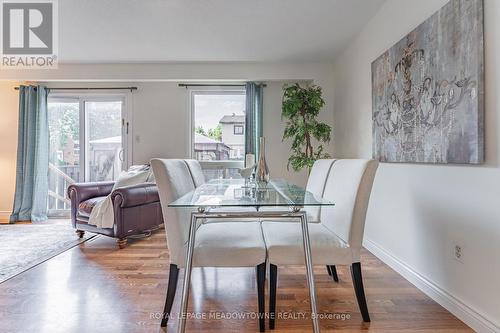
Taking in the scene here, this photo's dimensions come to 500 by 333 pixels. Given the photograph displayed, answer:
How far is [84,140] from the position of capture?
4438 mm

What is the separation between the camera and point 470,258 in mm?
1550

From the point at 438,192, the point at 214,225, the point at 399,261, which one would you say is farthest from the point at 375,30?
the point at 214,225

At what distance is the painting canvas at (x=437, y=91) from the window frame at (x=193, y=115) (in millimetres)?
2359

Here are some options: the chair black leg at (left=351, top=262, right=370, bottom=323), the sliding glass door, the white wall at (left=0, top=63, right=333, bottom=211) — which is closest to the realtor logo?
the white wall at (left=0, top=63, right=333, bottom=211)

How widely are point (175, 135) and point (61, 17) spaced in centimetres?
205

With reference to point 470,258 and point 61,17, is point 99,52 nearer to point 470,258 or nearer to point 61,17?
point 61,17

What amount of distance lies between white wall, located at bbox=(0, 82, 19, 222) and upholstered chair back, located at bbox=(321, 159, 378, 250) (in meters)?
5.01

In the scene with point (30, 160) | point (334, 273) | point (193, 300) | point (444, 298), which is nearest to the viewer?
point (444, 298)

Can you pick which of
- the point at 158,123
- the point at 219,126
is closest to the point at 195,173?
the point at 219,126

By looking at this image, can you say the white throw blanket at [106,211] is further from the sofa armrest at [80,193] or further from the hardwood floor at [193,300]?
the hardwood floor at [193,300]

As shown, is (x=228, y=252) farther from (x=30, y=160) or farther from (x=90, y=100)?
(x=30, y=160)

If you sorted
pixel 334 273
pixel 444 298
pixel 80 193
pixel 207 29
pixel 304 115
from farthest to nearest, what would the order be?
pixel 304 115, pixel 80 193, pixel 207 29, pixel 334 273, pixel 444 298

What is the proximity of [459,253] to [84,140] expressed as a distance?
4.88 metres

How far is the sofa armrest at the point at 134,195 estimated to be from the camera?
296 cm
